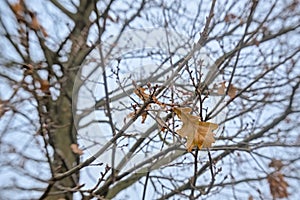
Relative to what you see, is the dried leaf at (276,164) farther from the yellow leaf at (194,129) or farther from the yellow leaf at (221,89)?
the yellow leaf at (194,129)

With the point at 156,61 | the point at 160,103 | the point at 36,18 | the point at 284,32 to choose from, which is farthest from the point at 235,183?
the point at 160,103

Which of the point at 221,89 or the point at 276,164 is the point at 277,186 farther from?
the point at 221,89

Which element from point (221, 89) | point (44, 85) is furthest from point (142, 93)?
point (44, 85)

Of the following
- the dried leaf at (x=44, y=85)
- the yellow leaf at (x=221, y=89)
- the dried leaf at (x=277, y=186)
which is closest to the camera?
the yellow leaf at (x=221, y=89)

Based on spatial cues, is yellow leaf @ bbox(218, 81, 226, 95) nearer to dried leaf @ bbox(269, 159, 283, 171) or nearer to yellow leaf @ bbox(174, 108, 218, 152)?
yellow leaf @ bbox(174, 108, 218, 152)

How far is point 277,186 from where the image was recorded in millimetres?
2848

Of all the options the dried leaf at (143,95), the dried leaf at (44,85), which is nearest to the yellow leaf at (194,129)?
the dried leaf at (143,95)

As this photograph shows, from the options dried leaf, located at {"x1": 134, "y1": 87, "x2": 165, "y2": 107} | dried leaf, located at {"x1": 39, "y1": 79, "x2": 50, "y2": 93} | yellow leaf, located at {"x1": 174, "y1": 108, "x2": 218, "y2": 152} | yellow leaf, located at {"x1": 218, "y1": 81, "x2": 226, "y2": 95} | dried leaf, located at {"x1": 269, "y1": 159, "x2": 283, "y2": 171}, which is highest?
dried leaf, located at {"x1": 39, "y1": 79, "x2": 50, "y2": 93}

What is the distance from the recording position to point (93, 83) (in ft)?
4.28

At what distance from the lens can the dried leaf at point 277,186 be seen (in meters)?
2.81

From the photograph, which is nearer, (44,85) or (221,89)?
(221,89)

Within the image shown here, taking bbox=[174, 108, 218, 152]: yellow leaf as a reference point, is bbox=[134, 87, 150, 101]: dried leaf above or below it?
above

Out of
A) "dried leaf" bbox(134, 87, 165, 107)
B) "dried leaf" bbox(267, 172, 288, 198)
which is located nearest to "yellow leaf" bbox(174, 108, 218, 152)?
"dried leaf" bbox(134, 87, 165, 107)

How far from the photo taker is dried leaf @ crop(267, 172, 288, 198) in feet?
9.22
